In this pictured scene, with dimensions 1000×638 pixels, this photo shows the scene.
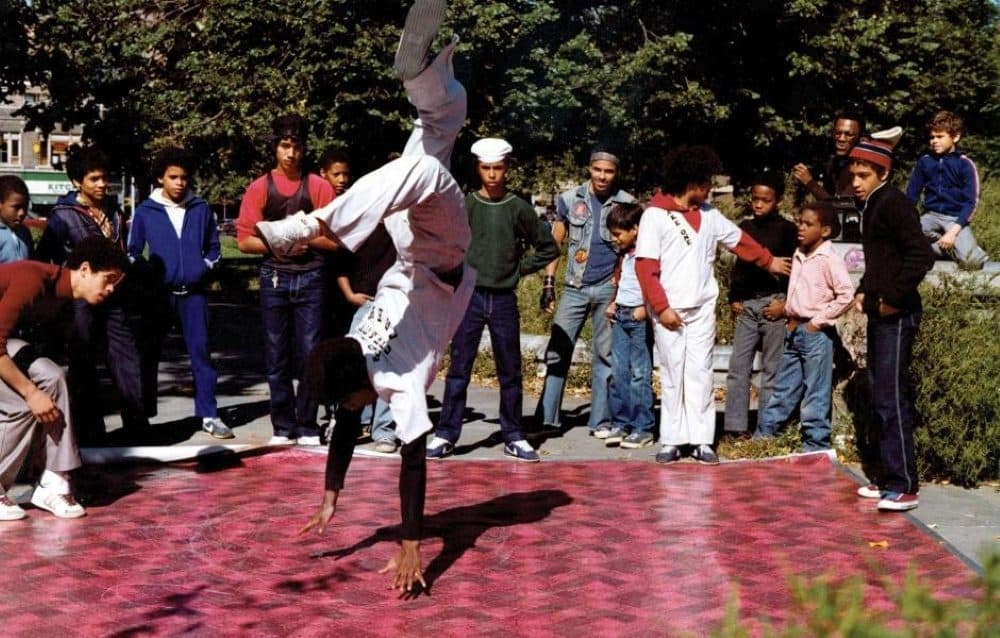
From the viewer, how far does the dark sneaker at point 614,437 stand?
8.88 m

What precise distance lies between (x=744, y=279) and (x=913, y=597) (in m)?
6.88

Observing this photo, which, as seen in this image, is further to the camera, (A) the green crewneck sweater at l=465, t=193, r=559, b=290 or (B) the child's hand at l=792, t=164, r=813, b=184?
(B) the child's hand at l=792, t=164, r=813, b=184

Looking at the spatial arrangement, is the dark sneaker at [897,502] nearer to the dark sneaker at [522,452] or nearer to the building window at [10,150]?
the dark sneaker at [522,452]

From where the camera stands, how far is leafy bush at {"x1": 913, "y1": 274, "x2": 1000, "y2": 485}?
292 inches

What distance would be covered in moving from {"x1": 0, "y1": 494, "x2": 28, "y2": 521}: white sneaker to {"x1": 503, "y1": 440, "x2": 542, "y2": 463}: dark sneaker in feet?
10.1

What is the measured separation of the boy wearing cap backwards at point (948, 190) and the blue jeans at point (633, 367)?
9.51ft

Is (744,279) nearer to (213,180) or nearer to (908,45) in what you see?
(213,180)

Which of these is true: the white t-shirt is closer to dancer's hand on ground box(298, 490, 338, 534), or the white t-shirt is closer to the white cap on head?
the white cap on head

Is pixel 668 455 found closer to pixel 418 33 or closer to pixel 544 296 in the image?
pixel 544 296

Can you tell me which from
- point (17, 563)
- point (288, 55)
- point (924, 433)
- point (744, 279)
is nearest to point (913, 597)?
point (17, 563)

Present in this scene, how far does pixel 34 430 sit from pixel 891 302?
4345mm

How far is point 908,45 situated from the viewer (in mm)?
29078

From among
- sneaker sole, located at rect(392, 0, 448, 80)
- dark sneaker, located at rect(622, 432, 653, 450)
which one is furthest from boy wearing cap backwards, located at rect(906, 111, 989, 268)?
sneaker sole, located at rect(392, 0, 448, 80)


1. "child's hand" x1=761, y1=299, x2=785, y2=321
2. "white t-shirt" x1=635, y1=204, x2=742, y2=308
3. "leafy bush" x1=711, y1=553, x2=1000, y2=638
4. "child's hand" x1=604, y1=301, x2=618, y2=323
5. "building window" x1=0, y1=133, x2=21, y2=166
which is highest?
"building window" x1=0, y1=133, x2=21, y2=166
